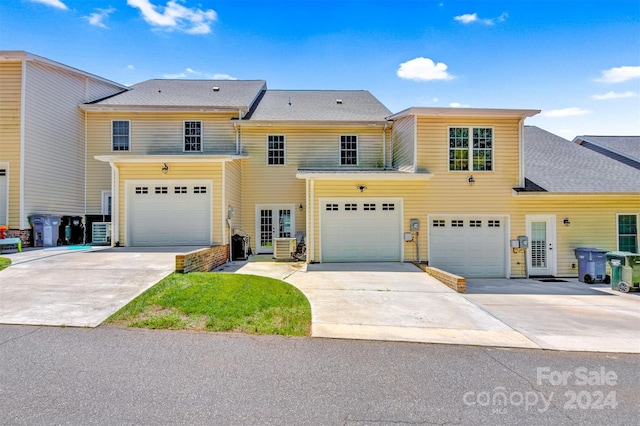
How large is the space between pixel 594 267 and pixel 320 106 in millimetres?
13575

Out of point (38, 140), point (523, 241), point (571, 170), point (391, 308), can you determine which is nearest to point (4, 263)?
point (38, 140)

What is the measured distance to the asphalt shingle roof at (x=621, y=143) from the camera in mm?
16188

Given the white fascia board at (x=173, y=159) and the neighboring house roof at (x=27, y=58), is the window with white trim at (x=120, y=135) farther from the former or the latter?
the white fascia board at (x=173, y=159)

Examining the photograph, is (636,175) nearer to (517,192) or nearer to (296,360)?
(517,192)

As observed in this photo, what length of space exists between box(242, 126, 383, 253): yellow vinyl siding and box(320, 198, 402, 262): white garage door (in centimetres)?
327

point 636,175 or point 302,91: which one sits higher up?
point 302,91

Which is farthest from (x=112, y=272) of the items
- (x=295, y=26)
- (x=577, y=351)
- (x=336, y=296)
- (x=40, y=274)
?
(x=295, y=26)

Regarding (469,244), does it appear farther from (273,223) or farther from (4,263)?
(4,263)

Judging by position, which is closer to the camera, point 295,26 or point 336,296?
point 336,296

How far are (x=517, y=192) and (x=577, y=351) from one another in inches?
334

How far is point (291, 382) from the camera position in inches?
151

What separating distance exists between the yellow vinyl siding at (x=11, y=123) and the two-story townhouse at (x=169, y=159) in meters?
2.43

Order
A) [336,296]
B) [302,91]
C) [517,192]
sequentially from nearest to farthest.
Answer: [336,296] < [517,192] < [302,91]

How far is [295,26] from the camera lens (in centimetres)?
1512
